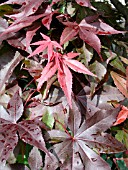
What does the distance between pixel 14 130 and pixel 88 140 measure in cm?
18

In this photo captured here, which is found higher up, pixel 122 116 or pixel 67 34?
pixel 67 34

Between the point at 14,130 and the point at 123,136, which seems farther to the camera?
the point at 123,136

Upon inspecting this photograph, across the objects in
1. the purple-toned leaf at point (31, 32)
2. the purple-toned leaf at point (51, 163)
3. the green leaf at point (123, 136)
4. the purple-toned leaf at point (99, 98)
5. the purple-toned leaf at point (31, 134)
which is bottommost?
the green leaf at point (123, 136)

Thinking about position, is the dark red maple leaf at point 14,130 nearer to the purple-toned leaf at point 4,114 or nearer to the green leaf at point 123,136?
the purple-toned leaf at point 4,114

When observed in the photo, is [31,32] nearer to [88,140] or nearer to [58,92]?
[58,92]

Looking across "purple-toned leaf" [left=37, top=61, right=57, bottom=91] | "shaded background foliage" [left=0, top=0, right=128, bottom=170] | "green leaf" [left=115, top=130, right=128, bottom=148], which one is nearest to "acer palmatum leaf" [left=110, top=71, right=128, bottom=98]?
"shaded background foliage" [left=0, top=0, right=128, bottom=170]

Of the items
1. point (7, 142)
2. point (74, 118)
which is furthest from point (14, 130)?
point (74, 118)

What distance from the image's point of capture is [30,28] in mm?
747

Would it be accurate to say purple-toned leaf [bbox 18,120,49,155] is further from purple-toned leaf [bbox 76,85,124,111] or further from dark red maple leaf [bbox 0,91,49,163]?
purple-toned leaf [bbox 76,85,124,111]

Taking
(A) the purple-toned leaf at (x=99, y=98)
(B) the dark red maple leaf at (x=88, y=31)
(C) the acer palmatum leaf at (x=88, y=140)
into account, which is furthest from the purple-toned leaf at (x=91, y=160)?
(B) the dark red maple leaf at (x=88, y=31)

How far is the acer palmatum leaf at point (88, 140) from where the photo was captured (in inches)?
28.6

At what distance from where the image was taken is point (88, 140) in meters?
0.74

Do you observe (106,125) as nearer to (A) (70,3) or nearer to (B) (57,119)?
(B) (57,119)

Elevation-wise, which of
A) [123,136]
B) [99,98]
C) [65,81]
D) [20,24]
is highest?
[20,24]
